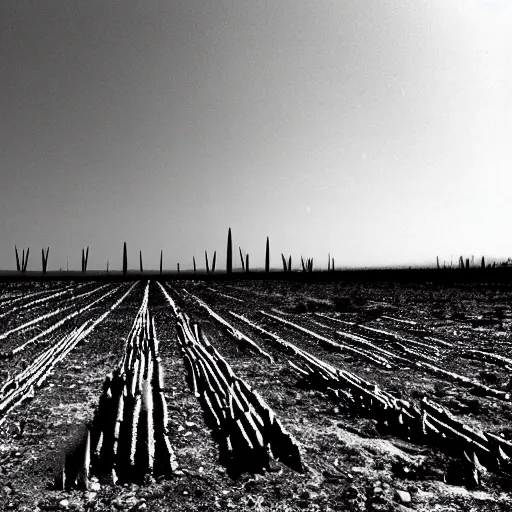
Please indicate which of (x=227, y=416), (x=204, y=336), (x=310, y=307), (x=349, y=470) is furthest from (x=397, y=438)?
(x=310, y=307)

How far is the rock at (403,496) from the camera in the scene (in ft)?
9.38

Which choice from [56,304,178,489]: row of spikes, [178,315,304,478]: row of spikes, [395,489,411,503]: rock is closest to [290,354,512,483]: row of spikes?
[395,489,411,503]: rock

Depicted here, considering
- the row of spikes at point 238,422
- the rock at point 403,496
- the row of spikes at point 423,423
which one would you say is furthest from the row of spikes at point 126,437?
the row of spikes at point 423,423

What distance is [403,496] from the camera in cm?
291

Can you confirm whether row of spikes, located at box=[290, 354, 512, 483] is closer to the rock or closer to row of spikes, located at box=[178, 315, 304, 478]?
the rock

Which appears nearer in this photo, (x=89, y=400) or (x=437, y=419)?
Answer: (x=437, y=419)

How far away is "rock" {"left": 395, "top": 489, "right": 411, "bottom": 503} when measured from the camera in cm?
286

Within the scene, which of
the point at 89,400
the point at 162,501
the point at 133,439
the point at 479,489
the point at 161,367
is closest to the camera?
the point at 162,501

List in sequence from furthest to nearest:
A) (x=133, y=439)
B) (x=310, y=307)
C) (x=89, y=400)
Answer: (x=310, y=307), (x=89, y=400), (x=133, y=439)

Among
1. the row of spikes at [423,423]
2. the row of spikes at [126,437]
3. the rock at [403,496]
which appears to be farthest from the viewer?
the row of spikes at [423,423]

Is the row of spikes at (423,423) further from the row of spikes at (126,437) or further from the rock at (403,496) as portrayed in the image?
the row of spikes at (126,437)

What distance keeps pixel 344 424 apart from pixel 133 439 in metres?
2.07

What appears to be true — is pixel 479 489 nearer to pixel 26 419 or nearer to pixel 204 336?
pixel 26 419

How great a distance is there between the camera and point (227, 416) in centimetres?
440
